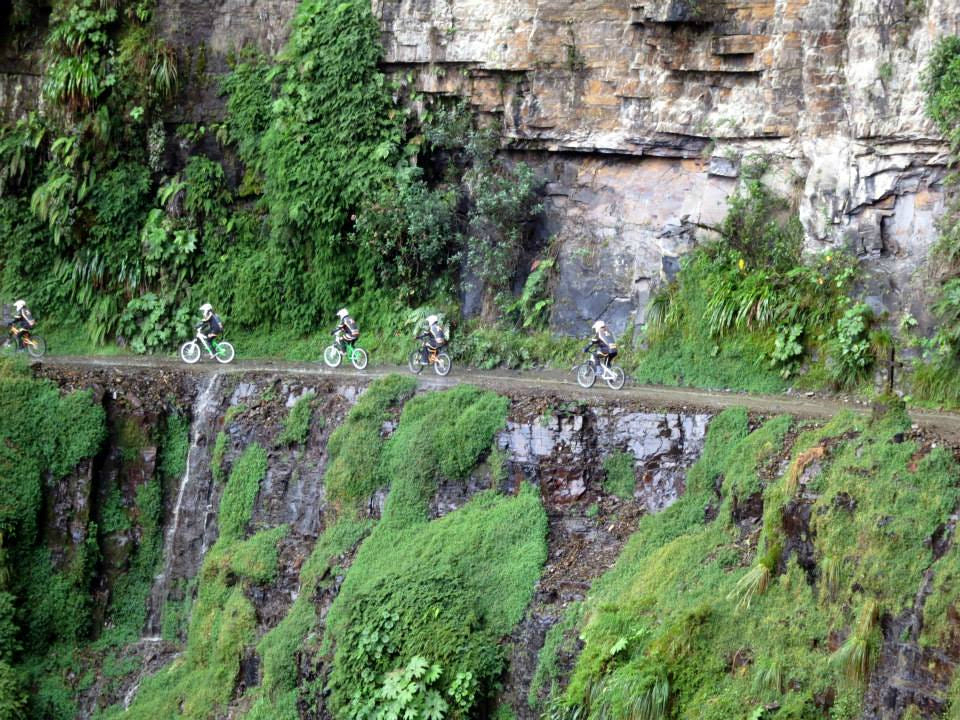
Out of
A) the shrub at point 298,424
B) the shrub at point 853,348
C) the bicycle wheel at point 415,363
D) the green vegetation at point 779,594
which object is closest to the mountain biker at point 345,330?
the bicycle wheel at point 415,363

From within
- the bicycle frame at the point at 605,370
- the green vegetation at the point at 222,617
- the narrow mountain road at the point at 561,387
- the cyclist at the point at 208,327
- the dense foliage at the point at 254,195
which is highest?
the dense foliage at the point at 254,195

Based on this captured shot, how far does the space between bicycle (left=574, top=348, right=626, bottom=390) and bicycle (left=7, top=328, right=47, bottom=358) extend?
1082 cm

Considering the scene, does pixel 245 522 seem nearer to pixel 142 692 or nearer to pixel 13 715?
pixel 142 692

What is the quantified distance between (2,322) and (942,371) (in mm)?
19198

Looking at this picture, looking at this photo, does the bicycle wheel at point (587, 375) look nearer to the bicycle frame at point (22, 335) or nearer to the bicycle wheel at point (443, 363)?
the bicycle wheel at point (443, 363)

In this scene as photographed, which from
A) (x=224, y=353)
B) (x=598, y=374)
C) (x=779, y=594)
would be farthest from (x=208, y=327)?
(x=779, y=594)

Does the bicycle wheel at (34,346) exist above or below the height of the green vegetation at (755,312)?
below

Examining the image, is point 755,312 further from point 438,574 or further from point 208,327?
point 208,327

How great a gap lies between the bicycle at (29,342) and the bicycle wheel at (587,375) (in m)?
10.9

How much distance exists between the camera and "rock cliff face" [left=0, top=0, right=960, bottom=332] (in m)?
18.0

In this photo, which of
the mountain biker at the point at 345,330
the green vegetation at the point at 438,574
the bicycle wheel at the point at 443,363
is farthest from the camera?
the mountain biker at the point at 345,330

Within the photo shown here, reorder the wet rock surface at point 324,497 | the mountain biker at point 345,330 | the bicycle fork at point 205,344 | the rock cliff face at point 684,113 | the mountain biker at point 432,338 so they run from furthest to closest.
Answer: the bicycle fork at point 205,344 < the mountain biker at point 345,330 < the mountain biker at point 432,338 < the rock cliff face at point 684,113 < the wet rock surface at point 324,497

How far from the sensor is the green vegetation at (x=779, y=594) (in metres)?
12.3

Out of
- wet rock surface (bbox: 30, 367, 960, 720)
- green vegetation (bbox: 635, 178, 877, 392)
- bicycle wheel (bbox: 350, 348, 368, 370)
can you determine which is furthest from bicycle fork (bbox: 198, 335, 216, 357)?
green vegetation (bbox: 635, 178, 877, 392)
